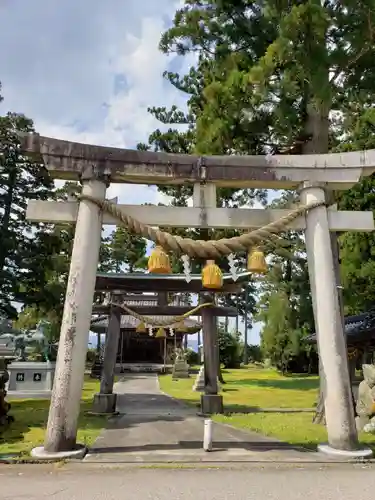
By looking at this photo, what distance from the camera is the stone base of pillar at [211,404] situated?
12.5 meters

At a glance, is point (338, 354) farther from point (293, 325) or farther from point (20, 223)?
point (293, 325)

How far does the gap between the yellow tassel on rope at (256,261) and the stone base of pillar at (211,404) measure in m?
6.31

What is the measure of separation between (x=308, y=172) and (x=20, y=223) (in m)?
10.9

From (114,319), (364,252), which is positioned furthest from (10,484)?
(364,252)

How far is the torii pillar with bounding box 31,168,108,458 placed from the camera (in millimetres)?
6477

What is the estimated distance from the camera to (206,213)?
25.6 ft

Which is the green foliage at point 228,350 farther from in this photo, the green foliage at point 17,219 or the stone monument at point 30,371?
the green foliage at point 17,219

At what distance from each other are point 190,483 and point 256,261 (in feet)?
12.3

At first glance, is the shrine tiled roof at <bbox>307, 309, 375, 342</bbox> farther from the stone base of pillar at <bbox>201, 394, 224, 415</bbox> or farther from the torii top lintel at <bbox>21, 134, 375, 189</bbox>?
the torii top lintel at <bbox>21, 134, 375, 189</bbox>

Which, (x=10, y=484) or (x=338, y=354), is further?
(x=338, y=354)

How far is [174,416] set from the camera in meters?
12.2

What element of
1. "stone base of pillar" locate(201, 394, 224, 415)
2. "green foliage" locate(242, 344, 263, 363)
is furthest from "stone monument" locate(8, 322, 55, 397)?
"green foliage" locate(242, 344, 263, 363)

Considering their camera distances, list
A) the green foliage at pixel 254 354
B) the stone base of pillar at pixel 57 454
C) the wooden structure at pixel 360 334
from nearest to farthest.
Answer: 1. the stone base of pillar at pixel 57 454
2. the wooden structure at pixel 360 334
3. the green foliage at pixel 254 354

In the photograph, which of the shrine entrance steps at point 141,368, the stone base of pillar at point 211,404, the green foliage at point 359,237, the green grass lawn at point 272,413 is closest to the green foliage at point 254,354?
the shrine entrance steps at point 141,368
